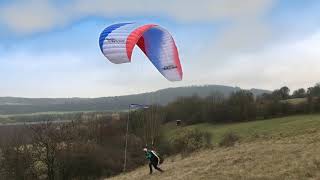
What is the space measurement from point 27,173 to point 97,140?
14.2m

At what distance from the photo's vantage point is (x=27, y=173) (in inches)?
2106

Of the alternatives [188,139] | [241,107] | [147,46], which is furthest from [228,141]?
[241,107]

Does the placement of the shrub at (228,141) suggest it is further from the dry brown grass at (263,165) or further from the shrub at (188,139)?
the dry brown grass at (263,165)

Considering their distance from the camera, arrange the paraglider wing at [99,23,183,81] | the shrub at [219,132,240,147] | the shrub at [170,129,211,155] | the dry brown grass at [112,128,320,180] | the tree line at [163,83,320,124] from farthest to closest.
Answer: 1. the tree line at [163,83,320,124]
2. the shrub at [170,129,211,155]
3. the shrub at [219,132,240,147]
4. the paraglider wing at [99,23,183,81]
5. the dry brown grass at [112,128,320,180]

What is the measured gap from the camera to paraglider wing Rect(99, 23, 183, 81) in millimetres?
18969

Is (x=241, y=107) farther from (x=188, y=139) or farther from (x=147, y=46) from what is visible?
(x=147, y=46)

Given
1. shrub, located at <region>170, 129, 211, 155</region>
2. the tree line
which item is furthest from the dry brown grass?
the tree line

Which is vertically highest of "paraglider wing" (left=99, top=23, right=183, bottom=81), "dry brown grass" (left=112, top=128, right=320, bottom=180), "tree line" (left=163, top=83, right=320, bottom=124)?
"paraglider wing" (left=99, top=23, right=183, bottom=81)

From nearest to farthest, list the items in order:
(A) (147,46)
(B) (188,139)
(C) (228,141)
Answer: (A) (147,46) < (C) (228,141) < (B) (188,139)

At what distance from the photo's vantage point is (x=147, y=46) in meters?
22.1

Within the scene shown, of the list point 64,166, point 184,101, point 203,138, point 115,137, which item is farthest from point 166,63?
point 184,101

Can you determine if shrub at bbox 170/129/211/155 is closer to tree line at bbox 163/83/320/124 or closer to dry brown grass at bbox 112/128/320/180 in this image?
tree line at bbox 163/83/320/124

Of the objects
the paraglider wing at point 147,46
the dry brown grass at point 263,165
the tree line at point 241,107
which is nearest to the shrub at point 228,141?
the dry brown grass at point 263,165

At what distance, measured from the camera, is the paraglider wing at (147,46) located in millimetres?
18969
